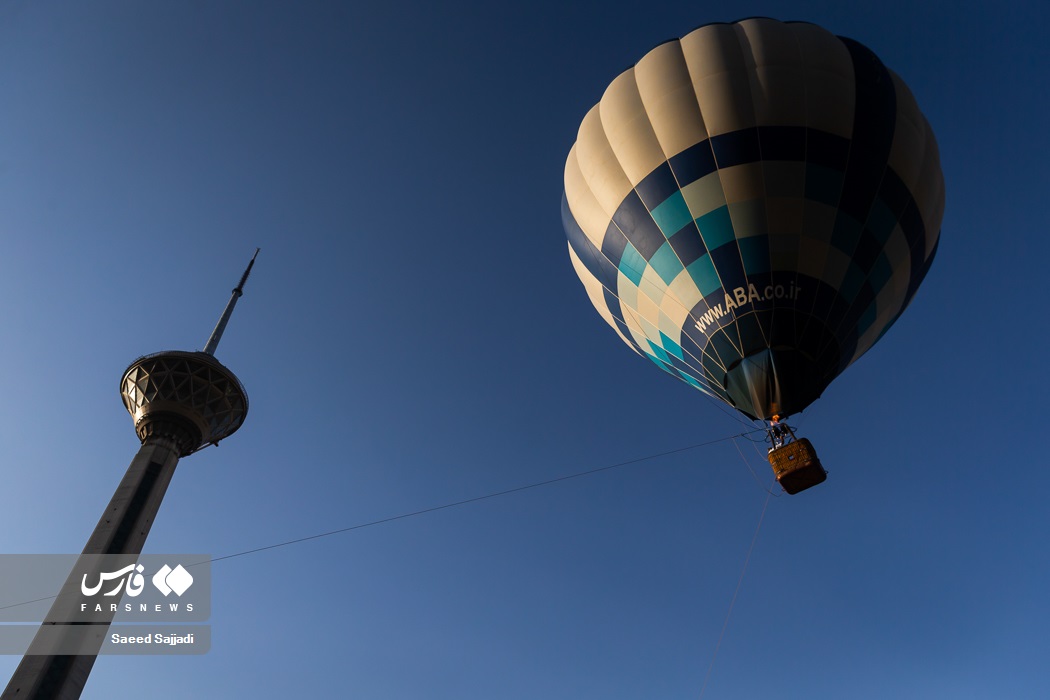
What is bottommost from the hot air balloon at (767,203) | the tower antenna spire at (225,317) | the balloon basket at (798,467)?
the balloon basket at (798,467)

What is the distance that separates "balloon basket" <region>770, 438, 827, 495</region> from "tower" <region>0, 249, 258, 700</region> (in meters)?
21.1

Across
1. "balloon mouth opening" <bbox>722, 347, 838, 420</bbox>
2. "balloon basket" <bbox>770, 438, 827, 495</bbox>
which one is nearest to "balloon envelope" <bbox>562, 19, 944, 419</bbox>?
"balloon mouth opening" <bbox>722, 347, 838, 420</bbox>

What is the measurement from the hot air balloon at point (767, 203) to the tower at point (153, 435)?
1927cm

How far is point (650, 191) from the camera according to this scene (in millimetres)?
14367

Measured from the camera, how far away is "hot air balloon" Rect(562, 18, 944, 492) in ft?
43.3

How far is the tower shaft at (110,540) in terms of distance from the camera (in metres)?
19.5

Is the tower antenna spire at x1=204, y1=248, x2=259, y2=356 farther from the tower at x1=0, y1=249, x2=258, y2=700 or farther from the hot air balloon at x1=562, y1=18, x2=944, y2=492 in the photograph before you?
the hot air balloon at x1=562, y1=18, x2=944, y2=492

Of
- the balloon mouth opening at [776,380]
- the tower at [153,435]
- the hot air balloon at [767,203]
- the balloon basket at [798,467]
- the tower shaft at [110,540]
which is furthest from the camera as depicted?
the tower at [153,435]

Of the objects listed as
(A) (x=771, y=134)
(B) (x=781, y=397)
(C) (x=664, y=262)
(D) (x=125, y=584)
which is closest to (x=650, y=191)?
(C) (x=664, y=262)

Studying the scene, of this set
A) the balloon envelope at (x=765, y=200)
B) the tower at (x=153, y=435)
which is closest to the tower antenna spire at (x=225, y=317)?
the tower at (x=153, y=435)

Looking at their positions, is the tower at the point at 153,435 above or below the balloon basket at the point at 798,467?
above

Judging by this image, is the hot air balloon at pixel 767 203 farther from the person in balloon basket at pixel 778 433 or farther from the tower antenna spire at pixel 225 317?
the tower antenna spire at pixel 225 317

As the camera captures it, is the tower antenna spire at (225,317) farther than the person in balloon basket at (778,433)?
Yes

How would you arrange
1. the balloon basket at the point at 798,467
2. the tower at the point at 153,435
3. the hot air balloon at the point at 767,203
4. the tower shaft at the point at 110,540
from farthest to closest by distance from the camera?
the tower at the point at 153,435 → the tower shaft at the point at 110,540 → the hot air balloon at the point at 767,203 → the balloon basket at the point at 798,467
